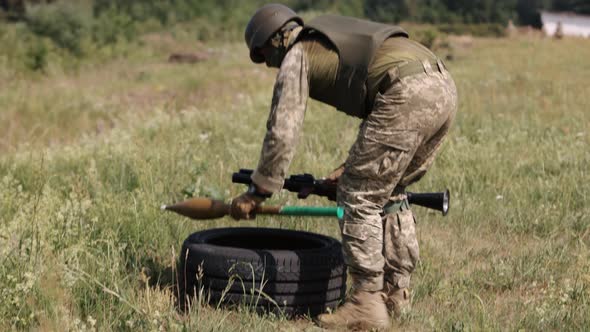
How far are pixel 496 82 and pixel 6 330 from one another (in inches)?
497

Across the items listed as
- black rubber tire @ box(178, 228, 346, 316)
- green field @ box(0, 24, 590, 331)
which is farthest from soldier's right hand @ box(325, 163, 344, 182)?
green field @ box(0, 24, 590, 331)

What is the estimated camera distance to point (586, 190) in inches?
302

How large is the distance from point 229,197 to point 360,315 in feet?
9.57

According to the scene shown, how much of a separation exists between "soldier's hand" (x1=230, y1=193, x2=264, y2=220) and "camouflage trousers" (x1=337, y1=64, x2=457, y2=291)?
1.51 feet

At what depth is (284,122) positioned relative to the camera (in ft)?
15.1

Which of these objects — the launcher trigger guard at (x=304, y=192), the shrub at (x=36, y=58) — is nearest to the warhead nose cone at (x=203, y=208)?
the launcher trigger guard at (x=304, y=192)

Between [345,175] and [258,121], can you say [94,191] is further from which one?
[258,121]

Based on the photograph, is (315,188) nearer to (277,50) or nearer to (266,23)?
(277,50)

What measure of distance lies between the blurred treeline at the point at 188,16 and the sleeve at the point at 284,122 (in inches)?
648

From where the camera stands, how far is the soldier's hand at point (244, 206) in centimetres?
470

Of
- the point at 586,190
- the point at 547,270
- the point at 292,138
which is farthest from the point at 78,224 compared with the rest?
the point at 586,190

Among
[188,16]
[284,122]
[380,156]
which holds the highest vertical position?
[284,122]

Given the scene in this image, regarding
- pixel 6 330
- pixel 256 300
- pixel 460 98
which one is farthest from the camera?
pixel 460 98

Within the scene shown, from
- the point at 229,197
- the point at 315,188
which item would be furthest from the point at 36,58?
the point at 315,188
